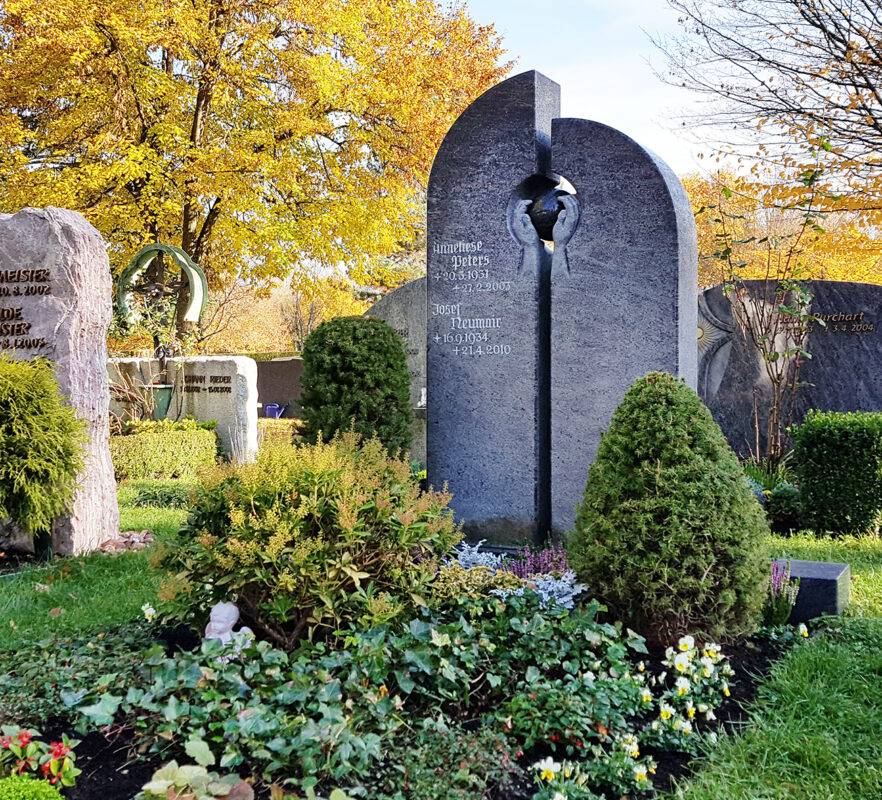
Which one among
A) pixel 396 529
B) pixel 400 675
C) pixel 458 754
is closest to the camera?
pixel 458 754

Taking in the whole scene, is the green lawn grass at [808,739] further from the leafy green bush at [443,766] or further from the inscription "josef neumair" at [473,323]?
the inscription "josef neumair" at [473,323]

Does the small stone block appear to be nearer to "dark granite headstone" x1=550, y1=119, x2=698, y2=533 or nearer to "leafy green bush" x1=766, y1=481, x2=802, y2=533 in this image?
"dark granite headstone" x1=550, y1=119, x2=698, y2=533

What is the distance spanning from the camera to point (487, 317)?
593 cm

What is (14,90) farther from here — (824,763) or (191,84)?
(824,763)

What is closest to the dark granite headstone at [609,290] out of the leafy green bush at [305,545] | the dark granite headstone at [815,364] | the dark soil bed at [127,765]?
the leafy green bush at [305,545]

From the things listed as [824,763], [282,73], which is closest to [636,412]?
[824,763]

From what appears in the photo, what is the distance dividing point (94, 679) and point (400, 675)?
4.67 feet

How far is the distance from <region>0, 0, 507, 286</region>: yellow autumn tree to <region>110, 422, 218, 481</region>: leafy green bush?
568 cm

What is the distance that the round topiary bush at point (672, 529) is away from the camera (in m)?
3.84

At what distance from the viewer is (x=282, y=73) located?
55.0ft

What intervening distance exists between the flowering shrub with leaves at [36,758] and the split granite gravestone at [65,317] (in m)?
4.22

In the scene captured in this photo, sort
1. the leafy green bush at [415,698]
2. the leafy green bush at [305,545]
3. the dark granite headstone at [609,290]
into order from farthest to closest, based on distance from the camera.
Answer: the dark granite headstone at [609,290] → the leafy green bush at [305,545] → the leafy green bush at [415,698]

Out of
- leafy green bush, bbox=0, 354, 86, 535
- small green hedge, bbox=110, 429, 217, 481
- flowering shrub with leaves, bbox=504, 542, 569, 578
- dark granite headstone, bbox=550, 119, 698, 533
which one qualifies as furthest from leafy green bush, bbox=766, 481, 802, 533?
small green hedge, bbox=110, 429, 217, 481

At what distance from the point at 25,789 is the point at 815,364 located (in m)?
10.2
